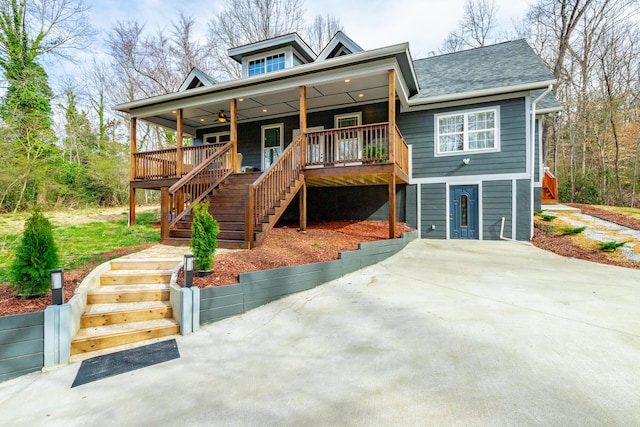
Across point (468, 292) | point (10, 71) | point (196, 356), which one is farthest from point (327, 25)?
point (196, 356)

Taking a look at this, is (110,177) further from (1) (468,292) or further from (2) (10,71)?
(1) (468,292)

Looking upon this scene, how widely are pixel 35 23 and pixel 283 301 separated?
61.5 ft

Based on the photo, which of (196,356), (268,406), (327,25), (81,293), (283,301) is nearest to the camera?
(268,406)

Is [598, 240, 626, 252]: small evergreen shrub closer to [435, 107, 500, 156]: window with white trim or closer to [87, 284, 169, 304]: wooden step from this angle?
[435, 107, 500, 156]: window with white trim

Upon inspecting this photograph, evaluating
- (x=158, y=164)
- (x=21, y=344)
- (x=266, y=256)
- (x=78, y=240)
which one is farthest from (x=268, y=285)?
(x=158, y=164)

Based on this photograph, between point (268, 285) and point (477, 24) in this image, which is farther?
point (477, 24)

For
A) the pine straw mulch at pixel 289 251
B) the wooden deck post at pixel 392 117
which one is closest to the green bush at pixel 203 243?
the pine straw mulch at pixel 289 251

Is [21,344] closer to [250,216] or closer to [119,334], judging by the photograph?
[119,334]

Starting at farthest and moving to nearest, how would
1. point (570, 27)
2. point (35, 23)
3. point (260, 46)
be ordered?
point (570, 27) → point (35, 23) → point (260, 46)

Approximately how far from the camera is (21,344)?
8.79ft

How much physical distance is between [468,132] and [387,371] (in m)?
9.13

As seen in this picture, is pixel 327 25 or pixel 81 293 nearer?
pixel 81 293

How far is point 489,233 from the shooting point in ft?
30.6

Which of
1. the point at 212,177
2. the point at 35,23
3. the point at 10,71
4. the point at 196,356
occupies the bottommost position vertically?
the point at 196,356
